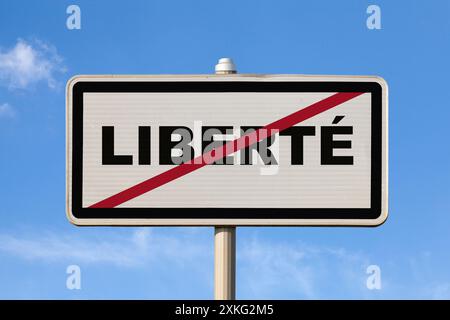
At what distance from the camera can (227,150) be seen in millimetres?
4621

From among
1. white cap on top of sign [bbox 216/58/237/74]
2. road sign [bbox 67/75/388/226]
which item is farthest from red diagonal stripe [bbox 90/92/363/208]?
white cap on top of sign [bbox 216/58/237/74]

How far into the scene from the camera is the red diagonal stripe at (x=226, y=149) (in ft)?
15.2

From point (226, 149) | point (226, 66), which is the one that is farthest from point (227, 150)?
point (226, 66)

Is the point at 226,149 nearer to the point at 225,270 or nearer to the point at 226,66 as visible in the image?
the point at 226,66

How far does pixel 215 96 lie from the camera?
15.2ft

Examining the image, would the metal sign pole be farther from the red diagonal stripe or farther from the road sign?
the red diagonal stripe

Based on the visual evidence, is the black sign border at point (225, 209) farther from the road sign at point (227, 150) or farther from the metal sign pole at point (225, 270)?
the metal sign pole at point (225, 270)

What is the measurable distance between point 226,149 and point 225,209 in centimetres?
50

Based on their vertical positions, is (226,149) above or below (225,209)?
above

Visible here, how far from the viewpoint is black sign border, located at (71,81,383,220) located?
4582mm

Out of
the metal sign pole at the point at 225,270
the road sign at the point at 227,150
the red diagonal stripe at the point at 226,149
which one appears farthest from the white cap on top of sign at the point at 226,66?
the metal sign pole at the point at 225,270

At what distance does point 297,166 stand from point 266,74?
2.70 ft

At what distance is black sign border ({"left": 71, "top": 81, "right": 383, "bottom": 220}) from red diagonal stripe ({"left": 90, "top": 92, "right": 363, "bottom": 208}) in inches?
Result: 2.8
